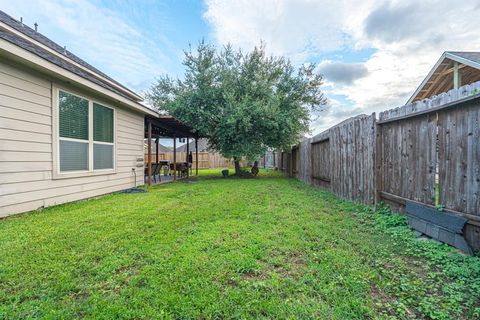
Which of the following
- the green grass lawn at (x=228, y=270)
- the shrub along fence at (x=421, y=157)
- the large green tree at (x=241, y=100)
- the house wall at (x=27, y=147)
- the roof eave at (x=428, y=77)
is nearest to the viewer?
the green grass lawn at (x=228, y=270)

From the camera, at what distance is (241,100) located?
10312 millimetres

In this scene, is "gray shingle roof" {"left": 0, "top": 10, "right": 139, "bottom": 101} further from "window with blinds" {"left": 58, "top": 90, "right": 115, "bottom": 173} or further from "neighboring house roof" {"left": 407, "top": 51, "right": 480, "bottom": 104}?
"neighboring house roof" {"left": 407, "top": 51, "right": 480, "bottom": 104}

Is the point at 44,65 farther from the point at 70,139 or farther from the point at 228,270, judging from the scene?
the point at 228,270

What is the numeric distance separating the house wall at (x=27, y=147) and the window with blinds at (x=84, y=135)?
10.8 inches

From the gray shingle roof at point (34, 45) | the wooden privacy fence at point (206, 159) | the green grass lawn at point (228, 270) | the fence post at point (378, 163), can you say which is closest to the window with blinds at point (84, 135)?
the gray shingle roof at point (34, 45)

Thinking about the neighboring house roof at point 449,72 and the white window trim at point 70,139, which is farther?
the neighboring house roof at point 449,72

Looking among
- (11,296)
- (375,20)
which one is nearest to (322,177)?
(375,20)

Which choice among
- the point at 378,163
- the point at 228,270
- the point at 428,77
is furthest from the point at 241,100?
the point at 228,270

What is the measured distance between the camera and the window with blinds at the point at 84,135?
15.5 feet

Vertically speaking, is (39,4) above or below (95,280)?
above

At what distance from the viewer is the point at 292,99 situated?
11.3 metres

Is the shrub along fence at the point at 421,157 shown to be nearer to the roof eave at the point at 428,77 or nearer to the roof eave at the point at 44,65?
the roof eave at the point at 44,65

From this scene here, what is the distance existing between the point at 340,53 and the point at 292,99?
289 cm

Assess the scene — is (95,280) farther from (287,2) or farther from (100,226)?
(287,2)
